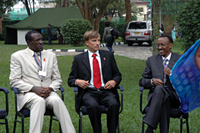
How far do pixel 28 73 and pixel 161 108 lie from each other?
186 centimetres

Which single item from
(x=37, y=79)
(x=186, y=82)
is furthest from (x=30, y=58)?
(x=186, y=82)

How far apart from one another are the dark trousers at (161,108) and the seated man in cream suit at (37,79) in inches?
40.6

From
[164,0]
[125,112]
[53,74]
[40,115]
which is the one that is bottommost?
[125,112]

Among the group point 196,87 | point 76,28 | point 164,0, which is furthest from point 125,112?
point 164,0

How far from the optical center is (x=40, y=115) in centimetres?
505

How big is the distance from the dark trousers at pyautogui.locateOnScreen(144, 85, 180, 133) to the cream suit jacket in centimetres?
137

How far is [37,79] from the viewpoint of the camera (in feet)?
18.1

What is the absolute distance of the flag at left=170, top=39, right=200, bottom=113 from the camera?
5152 millimetres

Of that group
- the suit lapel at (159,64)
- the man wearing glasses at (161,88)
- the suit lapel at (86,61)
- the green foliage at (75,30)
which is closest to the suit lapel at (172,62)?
the man wearing glasses at (161,88)

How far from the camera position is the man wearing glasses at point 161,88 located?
510 centimetres

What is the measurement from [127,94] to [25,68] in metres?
4.19

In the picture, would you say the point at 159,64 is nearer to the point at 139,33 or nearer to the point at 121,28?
the point at 139,33

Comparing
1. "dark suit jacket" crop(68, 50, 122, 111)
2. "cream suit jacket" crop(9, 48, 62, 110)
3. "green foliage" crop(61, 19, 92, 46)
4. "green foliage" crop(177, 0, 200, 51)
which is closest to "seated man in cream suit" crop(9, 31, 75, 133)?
"cream suit jacket" crop(9, 48, 62, 110)

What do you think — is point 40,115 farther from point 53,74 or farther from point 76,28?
point 76,28
